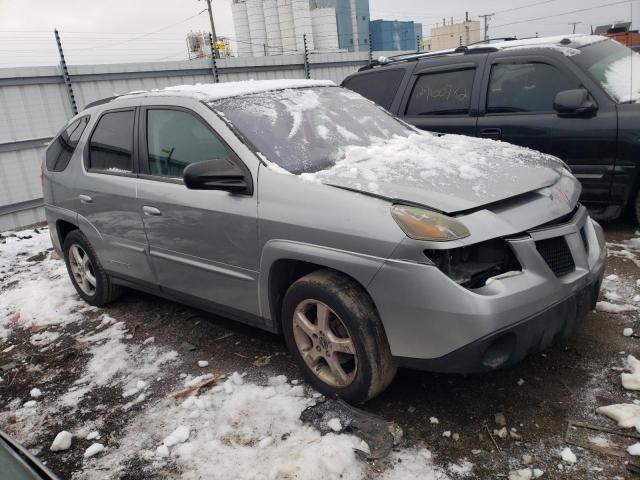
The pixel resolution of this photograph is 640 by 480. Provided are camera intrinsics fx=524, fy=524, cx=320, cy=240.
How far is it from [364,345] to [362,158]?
117 cm

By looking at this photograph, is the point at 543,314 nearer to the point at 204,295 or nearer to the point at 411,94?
the point at 204,295

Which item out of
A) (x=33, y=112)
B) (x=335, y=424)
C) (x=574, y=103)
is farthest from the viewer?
(x=33, y=112)

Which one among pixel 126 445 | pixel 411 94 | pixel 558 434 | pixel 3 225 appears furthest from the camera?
pixel 3 225

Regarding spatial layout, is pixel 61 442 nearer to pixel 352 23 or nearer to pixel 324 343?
pixel 324 343

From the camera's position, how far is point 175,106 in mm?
3549

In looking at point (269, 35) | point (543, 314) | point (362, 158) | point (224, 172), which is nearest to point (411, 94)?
point (362, 158)

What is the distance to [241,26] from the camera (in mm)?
42094

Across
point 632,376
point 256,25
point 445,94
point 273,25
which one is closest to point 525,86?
point 445,94

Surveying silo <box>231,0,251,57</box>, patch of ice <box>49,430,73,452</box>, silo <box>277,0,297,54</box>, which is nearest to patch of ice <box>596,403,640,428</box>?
patch of ice <box>49,430,73,452</box>

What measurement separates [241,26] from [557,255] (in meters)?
43.7

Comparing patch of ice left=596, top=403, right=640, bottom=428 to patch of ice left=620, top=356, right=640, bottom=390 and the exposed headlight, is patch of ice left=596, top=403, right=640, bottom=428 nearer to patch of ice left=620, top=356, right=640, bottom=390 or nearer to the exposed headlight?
patch of ice left=620, top=356, right=640, bottom=390

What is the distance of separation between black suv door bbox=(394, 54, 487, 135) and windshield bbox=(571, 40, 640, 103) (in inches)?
37.8

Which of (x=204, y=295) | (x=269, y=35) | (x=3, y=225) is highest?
(x=269, y=35)

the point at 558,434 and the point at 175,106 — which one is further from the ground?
the point at 175,106
